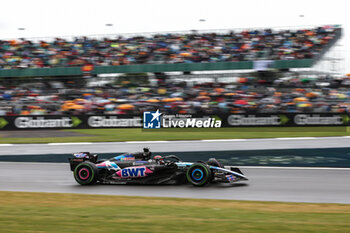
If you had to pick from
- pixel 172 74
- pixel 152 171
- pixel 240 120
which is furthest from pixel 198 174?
pixel 172 74

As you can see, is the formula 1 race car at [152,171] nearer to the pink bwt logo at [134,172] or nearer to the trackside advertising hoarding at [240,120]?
the pink bwt logo at [134,172]

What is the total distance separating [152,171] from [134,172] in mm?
403

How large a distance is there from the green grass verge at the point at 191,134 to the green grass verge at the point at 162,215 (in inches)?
530

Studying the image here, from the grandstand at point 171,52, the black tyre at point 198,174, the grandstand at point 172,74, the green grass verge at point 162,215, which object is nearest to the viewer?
the green grass verge at point 162,215

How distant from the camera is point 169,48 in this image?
31.7 metres

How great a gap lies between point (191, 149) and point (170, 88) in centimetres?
1302

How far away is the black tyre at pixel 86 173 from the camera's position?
9.36 metres

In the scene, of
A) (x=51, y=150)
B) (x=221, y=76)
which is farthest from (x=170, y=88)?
(x=51, y=150)

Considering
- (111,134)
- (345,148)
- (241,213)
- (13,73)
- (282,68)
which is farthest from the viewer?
(13,73)

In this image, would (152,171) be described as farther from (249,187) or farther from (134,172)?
(249,187)

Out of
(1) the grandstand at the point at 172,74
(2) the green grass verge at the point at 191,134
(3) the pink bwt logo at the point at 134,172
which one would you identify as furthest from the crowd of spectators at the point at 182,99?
(3) the pink bwt logo at the point at 134,172

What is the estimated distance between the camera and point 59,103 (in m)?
28.7

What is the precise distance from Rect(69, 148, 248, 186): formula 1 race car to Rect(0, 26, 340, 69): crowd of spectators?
68.5 ft

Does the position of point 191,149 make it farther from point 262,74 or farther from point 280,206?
point 262,74
